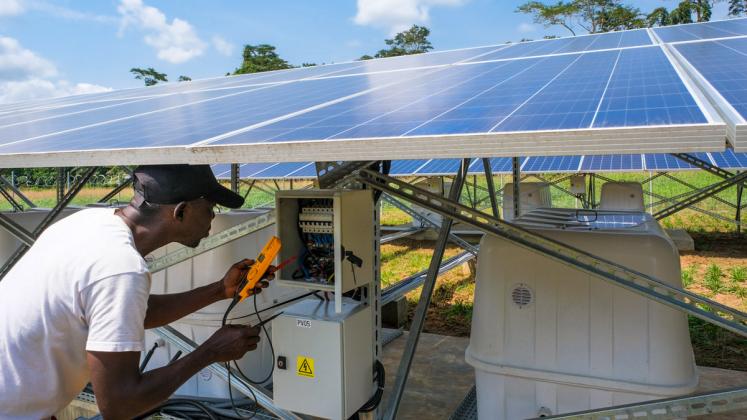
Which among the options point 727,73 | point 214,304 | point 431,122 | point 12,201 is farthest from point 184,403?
point 12,201

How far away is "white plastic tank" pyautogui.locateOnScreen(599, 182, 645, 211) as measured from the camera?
4758 millimetres

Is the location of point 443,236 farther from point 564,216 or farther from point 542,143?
point 542,143

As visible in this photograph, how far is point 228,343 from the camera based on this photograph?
2008 millimetres

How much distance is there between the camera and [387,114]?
7.18ft

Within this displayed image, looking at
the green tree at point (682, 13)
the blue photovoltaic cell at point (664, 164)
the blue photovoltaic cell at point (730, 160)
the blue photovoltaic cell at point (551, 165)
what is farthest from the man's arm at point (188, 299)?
the green tree at point (682, 13)

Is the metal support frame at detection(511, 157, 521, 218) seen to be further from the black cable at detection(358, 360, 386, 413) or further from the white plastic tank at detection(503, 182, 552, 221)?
the black cable at detection(358, 360, 386, 413)

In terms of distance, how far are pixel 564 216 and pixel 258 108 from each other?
2.06 m

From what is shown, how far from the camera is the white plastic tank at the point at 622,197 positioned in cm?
476

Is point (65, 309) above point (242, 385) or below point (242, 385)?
above

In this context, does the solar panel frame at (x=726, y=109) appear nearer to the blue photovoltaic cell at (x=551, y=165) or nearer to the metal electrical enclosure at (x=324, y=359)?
the metal electrical enclosure at (x=324, y=359)

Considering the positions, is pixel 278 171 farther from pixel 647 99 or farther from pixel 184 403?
pixel 647 99

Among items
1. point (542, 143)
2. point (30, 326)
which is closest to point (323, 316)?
point (30, 326)

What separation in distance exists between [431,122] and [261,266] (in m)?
0.99

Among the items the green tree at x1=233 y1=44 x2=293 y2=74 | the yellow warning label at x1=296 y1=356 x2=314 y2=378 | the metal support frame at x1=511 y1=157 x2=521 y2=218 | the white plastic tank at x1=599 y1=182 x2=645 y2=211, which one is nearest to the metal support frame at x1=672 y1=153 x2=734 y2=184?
the white plastic tank at x1=599 y1=182 x2=645 y2=211
